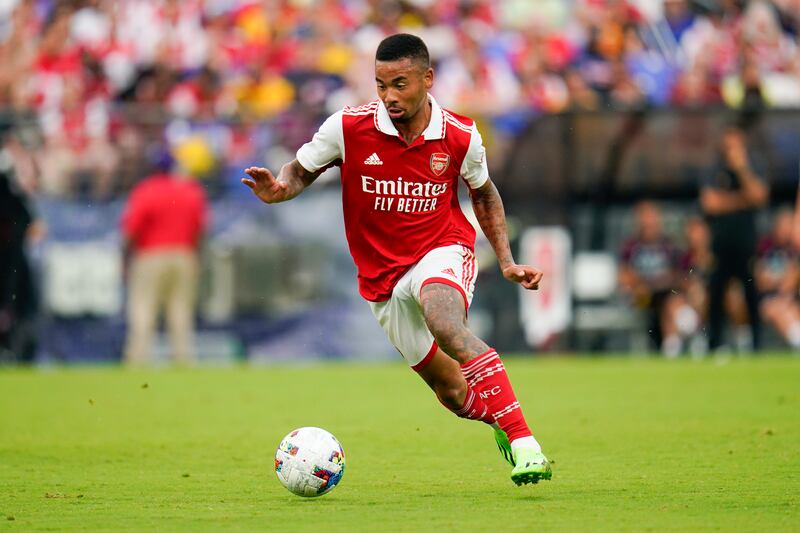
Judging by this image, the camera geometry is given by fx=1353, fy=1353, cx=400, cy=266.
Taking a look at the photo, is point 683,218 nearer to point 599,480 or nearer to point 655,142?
point 655,142

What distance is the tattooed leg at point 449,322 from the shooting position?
7121 mm

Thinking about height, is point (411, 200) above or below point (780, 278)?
above

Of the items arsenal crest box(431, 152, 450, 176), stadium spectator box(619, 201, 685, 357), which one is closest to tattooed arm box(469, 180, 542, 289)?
arsenal crest box(431, 152, 450, 176)

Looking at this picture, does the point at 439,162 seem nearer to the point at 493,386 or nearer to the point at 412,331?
the point at 412,331

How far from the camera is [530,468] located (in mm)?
6727

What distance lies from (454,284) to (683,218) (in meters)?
11.1

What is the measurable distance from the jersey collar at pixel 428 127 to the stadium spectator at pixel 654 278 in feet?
34.0

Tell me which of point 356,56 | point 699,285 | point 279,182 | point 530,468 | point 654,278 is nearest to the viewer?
point 530,468

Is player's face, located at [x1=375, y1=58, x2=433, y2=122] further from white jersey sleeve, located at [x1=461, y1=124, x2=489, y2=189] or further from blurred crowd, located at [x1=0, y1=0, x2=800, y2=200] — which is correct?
blurred crowd, located at [x1=0, y1=0, x2=800, y2=200]

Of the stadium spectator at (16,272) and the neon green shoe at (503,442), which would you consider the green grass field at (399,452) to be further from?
the stadium spectator at (16,272)

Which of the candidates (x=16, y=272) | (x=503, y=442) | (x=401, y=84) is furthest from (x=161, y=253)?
(x=503, y=442)

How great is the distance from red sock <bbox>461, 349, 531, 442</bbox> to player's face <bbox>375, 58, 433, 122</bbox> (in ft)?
4.78

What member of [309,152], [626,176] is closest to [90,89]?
[626,176]

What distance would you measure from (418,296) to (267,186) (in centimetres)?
104
